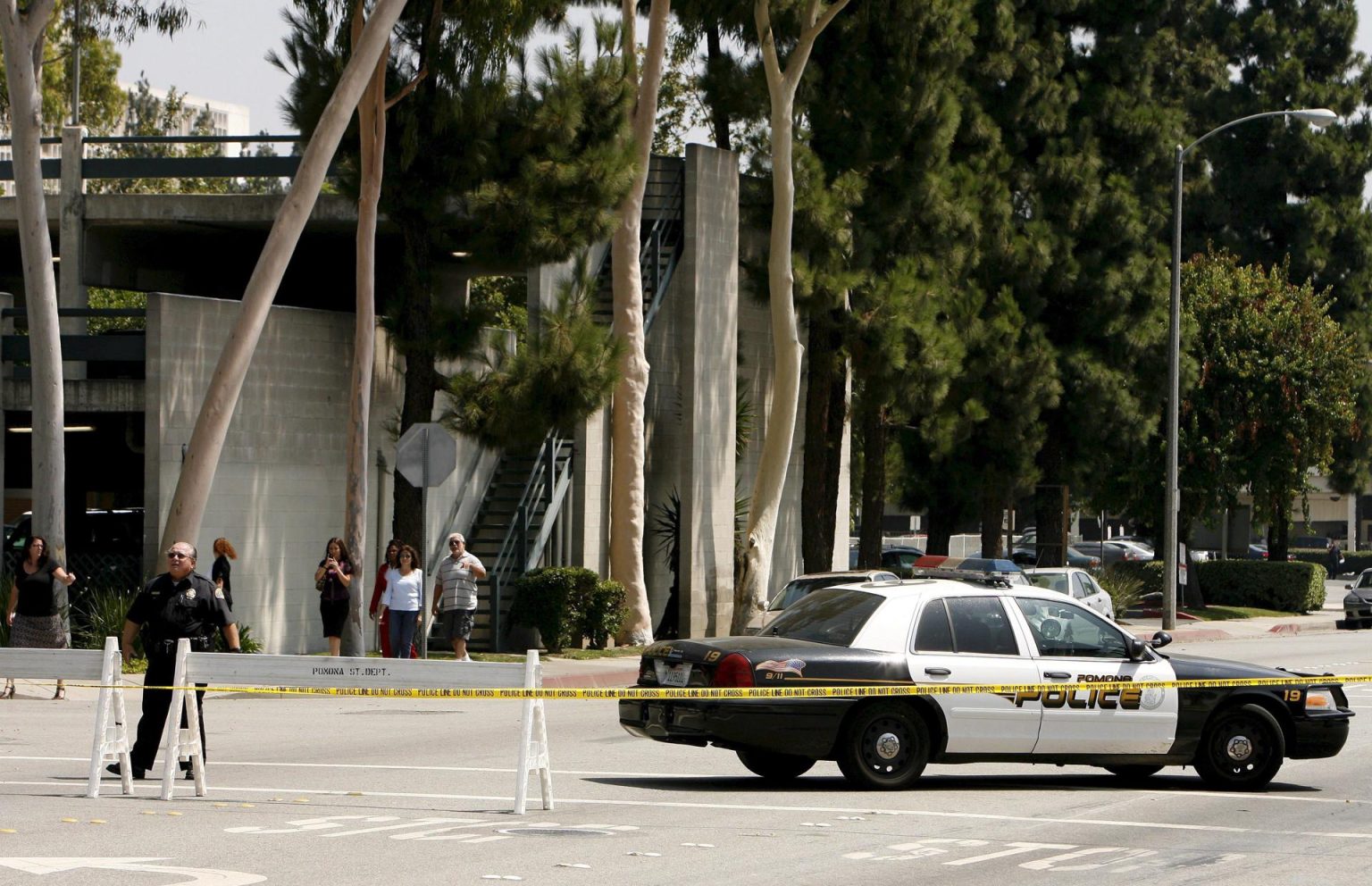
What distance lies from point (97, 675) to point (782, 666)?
184 inches

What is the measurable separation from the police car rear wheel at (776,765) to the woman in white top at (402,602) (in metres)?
9.39

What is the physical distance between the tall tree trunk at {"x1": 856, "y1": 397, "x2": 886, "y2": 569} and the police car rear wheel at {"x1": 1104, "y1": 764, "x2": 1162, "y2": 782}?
22.1 meters

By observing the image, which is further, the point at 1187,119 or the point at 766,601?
the point at 1187,119

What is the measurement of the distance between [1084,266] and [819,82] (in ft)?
38.8

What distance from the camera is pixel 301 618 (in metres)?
26.3

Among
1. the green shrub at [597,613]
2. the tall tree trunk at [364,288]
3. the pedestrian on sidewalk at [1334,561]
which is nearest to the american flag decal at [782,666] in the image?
the tall tree trunk at [364,288]

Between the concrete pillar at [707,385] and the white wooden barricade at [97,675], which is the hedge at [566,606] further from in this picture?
the white wooden barricade at [97,675]

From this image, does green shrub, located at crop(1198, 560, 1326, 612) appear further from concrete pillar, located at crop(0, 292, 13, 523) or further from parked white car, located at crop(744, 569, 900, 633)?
concrete pillar, located at crop(0, 292, 13, 523)

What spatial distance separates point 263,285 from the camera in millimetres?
21781

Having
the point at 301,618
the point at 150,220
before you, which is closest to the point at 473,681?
the point at 301,618

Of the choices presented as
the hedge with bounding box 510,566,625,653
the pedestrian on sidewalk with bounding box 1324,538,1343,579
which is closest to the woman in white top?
the hedge with bounding box 510,566,625,653

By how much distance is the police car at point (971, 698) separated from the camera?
12.7 m

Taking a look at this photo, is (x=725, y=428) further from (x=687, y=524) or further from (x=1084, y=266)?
(x=1084, y=266)

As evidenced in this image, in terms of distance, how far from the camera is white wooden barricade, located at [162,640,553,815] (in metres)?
11.9
